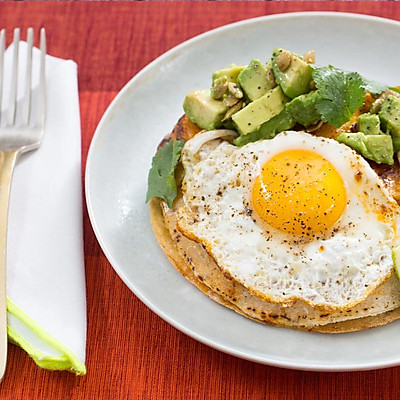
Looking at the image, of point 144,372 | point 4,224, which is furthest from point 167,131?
point 144,372

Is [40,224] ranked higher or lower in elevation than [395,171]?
lower

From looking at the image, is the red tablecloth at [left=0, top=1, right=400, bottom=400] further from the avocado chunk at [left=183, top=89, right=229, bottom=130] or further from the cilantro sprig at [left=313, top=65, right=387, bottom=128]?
the cilantro sprig at [left=313, top=65, right=387, bottom=128]

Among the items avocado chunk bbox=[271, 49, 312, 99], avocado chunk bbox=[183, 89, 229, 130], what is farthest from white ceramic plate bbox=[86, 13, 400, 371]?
avocado chunk bbox=[271, 49, 312, 99]

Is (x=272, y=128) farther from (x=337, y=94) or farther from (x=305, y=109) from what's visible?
(x=337, y=94)

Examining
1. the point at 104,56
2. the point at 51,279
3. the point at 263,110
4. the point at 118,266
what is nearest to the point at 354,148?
the point at 263,110

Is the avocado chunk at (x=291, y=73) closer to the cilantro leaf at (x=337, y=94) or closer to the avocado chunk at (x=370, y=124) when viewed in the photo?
the cilantro leaf at (x=337, y=94)

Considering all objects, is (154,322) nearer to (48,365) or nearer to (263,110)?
(48,365)
